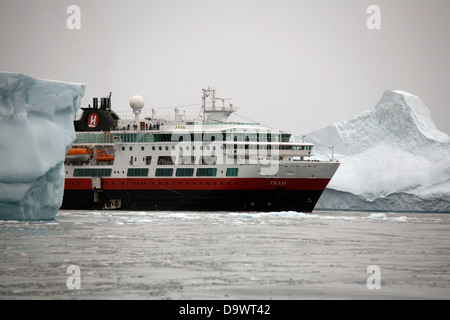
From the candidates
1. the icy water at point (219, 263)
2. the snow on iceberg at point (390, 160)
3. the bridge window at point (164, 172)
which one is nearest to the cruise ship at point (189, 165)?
the bridge window at point (164, 172)

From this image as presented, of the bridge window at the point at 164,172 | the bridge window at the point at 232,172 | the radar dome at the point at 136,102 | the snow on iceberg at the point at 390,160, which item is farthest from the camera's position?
the snow on iceberg at the point at 390,160

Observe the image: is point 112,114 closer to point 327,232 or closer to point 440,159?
point 440,159

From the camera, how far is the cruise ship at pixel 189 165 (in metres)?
55.7

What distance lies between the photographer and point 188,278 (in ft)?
67.7

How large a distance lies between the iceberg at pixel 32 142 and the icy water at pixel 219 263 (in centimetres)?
119

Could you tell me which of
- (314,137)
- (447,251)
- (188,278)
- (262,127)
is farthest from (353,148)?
(188,278)

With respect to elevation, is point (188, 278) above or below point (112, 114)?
below

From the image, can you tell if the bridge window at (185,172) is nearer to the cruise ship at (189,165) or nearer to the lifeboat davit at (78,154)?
the cruise ship at (189,165)

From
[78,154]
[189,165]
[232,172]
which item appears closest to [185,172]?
[189,165]

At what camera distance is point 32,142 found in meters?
35.6

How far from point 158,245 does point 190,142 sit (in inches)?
1195

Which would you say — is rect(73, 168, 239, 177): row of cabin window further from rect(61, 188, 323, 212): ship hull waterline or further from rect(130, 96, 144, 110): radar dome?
rect(130, 96, 144, 110): radar dome

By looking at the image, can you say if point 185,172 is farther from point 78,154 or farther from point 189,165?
point 78,154

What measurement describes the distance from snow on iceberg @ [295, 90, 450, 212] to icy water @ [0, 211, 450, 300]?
28.0m
